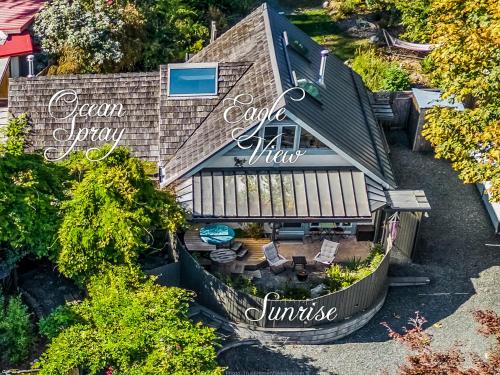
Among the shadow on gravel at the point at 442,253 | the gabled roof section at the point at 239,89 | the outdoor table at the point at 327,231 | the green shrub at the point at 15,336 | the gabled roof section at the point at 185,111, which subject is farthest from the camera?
the outdoor table at the point at 327,231

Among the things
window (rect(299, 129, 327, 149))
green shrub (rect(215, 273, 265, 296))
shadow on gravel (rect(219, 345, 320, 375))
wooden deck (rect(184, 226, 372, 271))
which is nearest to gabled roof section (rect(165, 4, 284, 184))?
window (rect(299, 129, 327, 149))

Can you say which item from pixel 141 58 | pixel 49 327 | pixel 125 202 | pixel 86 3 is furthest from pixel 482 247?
pixel 86 3

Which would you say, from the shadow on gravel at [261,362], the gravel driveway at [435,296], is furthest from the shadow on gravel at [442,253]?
the shadow on gravel at [261,362]

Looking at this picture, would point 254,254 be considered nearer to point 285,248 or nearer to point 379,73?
point 285,248

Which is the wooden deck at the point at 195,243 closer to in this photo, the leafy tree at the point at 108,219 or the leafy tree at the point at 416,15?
the leafy tree at the point at 108,219

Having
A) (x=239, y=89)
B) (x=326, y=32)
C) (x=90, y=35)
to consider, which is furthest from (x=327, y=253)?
(x=326, y=32)

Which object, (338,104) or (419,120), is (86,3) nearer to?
(338,104)
